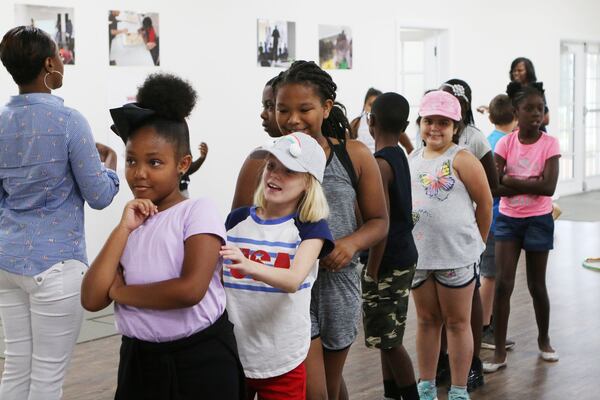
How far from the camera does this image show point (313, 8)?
8.21m

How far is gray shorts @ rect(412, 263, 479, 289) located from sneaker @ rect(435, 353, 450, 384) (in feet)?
2.32

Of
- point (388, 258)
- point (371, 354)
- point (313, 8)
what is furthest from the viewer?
point (313, 8)

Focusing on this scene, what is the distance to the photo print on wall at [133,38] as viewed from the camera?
6465mm

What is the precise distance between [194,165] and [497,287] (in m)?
2.86

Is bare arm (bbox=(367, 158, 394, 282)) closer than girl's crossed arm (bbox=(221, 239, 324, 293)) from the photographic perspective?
No

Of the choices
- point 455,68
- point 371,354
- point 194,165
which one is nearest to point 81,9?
point 194,165

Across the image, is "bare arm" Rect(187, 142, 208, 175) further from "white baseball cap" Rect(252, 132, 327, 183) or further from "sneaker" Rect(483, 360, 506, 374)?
"white baseball cap" Rect(252, 132, 327, 183)

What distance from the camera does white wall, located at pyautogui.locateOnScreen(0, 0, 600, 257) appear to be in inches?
250

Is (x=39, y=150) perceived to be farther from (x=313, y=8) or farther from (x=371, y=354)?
(x=313, y=8)

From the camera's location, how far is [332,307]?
8.32ft

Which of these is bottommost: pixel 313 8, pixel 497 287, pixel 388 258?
pixel 497 287

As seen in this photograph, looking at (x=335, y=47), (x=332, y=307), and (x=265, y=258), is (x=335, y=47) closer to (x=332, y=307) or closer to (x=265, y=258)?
(x=332, y=307)

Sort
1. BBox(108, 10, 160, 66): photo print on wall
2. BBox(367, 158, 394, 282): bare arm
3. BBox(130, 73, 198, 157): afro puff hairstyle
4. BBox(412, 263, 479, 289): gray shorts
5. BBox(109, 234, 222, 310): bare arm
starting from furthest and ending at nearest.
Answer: BBox(108, 10, 160, 66): photo print on wall < BBox(412, 263, 479, 289): gray shorts < BBox(367, 158, 394, 282): bare arm < BBox(130, 73, 198, 157): afro puff hairstyle < BBox(109, 234, 222, 310): bare arm

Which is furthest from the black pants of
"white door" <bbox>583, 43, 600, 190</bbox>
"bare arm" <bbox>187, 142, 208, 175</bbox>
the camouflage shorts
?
"white door" <bbox>583, 43, 600, 190</bbox>
